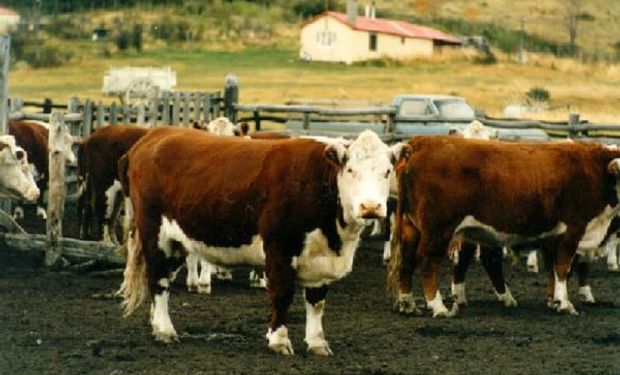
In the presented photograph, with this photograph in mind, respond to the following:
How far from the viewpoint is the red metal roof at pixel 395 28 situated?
2601 inches

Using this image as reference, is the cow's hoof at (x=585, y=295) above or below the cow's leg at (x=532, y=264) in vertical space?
above

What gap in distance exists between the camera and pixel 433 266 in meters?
10.6

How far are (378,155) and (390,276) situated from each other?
287 cm

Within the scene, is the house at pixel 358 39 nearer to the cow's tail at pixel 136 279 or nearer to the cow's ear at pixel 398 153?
the cow's tail at pixel 136 279

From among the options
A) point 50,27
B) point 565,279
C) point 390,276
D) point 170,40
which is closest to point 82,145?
point 390,276

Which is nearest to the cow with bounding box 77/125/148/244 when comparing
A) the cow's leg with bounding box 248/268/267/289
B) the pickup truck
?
the cow's leg with bounding box 248/268/267/289

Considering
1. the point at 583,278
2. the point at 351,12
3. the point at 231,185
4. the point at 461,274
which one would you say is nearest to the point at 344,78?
the point at 351,12

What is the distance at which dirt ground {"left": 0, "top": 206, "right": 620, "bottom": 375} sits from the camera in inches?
325

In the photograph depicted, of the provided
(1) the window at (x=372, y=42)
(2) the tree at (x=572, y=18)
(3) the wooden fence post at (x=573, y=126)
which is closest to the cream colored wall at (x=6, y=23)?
(3) the wooden fence post at (x=573, y=126)

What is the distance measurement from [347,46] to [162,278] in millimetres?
58760

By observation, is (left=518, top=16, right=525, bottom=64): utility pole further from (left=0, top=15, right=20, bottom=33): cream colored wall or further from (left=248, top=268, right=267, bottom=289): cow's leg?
(left=248, top=268, right=267, bottom=289): cow's leg

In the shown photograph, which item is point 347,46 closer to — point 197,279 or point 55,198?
point 55,198

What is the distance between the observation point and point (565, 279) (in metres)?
11.2

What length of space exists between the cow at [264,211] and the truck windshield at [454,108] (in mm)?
17317
